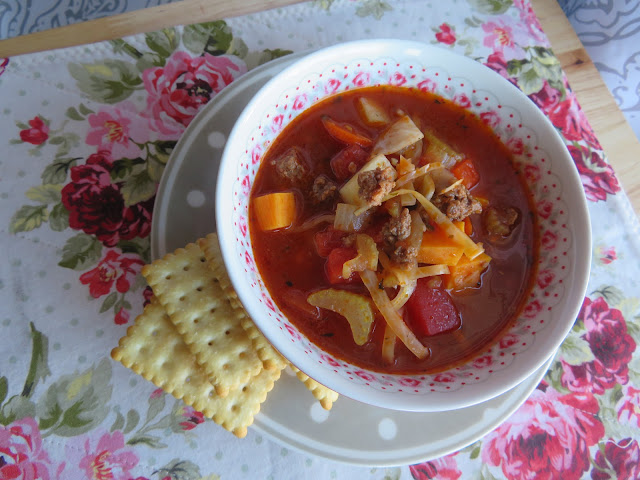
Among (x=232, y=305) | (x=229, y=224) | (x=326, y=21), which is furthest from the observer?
(x=326, y=21)

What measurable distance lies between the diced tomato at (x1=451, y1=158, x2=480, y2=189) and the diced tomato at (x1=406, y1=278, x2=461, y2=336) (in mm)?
524

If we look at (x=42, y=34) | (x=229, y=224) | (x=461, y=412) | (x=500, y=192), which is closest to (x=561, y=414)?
(x=461, y=412)

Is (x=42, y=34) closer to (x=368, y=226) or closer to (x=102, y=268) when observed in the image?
(x=102, y=268)

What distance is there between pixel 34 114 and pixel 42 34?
1.55 feet

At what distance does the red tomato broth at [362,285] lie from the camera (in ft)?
6.57

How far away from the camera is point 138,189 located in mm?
2369

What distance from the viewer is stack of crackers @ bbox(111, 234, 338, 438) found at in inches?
77.1

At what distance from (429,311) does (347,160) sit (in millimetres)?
771

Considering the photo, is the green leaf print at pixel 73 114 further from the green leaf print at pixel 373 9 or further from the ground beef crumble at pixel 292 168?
the green leaf print at pixel 373 9

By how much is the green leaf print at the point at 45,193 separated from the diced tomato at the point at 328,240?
54.0 inches

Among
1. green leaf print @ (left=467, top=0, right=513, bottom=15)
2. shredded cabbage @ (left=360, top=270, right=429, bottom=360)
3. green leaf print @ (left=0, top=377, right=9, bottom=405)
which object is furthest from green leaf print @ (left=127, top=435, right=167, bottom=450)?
green leaf print @ (left=467, top=0, right=513, bottom=15)

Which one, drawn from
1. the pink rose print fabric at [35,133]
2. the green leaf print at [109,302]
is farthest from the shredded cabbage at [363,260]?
the pink rose print fabric at [35,133]

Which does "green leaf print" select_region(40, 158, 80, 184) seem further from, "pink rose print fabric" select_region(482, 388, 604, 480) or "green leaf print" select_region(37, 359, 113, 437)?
"pink rose print fabric" select_region(482, 388, 604, 480)

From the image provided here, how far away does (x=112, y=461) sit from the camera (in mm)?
2090
